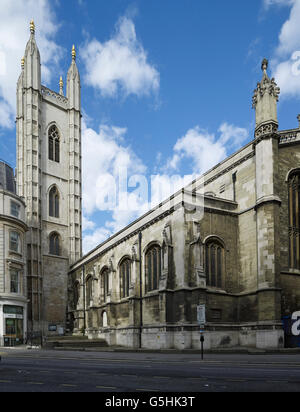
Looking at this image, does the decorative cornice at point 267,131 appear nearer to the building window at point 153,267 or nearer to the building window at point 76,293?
the building window at point 153,267

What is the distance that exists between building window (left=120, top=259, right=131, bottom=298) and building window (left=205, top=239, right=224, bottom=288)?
9.87 meters

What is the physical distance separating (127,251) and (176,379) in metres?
26.4

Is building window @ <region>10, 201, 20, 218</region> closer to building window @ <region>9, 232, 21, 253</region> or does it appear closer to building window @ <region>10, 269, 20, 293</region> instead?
building window @ <region>9, 232, 21, 253</region>

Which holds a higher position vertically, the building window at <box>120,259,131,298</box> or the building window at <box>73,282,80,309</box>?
the building window at <box>120,259,131,298</box>

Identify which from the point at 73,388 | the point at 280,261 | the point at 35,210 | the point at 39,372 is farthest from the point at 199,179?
the point at 73,388

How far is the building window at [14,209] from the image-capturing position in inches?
1585

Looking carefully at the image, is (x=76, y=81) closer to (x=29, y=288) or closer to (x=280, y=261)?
(x=29, y=288)

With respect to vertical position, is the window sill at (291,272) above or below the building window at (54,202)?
below

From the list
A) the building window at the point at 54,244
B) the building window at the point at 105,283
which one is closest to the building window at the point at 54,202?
the building window at the point at 54,244

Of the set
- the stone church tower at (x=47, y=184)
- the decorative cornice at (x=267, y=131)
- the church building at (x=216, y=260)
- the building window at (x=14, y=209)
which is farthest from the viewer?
the stone church tower at (x=47, y=184)

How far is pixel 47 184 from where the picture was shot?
54.3m

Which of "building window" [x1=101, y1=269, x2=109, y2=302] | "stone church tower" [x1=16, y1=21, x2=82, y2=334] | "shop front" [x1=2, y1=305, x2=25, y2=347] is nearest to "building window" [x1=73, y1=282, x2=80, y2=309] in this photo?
"stone church tower" [x1=16, y1=21, x2=82, y2=334]

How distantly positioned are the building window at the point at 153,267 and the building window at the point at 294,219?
32.2 feet

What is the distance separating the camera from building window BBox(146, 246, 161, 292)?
34.2 meters
